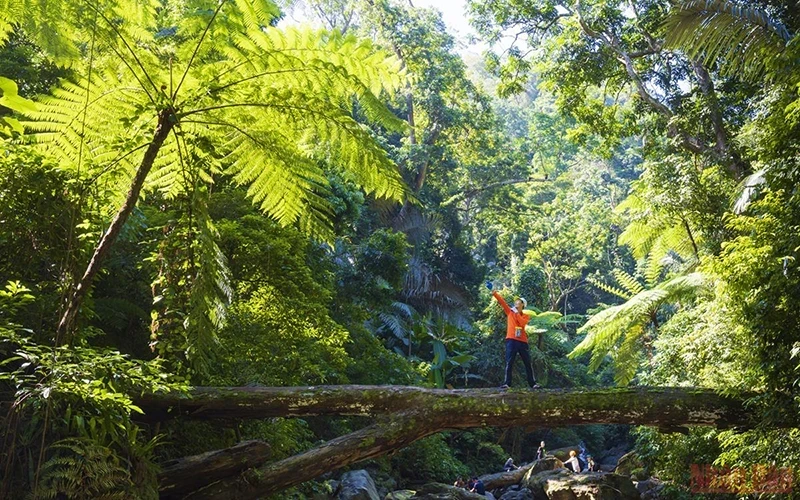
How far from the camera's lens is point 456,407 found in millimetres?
4570

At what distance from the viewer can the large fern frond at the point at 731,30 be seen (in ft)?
20.5

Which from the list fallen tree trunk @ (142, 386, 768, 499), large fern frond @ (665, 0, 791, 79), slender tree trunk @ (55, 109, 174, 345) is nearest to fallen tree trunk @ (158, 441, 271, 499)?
fallen tree trunk @ (142, 386, 768, 499)

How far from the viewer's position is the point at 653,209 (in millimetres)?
9266

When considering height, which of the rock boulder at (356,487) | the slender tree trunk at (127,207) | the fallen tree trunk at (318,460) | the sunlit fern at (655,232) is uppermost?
the sunlit fern at (655,232)

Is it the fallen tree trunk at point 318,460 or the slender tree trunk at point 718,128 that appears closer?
the fallen tree trunk at point 318,460

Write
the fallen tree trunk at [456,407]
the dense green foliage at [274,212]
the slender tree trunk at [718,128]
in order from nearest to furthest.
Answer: the dense green foliage at [274,212], the fallen tree trunk at [456,407], the slender tree trunk at [718,128]

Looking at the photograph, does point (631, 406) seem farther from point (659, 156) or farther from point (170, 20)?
point (659, 156)

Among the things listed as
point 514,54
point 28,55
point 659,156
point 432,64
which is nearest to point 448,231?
point 432,64

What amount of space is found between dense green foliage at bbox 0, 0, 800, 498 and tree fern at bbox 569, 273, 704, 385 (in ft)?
0.12

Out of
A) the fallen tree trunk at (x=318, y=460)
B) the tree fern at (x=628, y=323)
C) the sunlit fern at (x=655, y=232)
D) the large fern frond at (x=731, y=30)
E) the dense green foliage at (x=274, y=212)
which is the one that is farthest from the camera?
the sunlit fern at (x=655, y=232)

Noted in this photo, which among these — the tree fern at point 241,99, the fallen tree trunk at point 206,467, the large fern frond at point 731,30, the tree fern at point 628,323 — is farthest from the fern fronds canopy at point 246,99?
the tree fern at point 628,323

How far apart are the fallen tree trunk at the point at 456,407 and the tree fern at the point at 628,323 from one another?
3.97m

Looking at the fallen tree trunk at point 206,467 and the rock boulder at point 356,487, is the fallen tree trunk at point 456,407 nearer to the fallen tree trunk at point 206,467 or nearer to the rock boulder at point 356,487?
the fallen tree trunk at point 206,467

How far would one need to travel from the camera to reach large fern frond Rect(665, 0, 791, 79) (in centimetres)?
626
